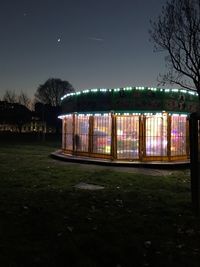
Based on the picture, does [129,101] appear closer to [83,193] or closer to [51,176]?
[51,176]

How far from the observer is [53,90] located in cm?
8338

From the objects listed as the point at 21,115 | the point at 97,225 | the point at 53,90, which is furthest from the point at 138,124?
the point at 21,115

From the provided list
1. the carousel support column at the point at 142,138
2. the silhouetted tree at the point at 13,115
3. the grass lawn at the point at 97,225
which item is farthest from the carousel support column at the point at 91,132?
the silhouetted tree at the point at 13,115

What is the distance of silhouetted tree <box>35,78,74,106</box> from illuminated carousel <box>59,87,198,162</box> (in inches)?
2449

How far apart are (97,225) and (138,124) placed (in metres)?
13.1

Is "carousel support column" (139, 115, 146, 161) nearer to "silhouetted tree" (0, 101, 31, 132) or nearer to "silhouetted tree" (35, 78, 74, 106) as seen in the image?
"silhouetted tree" (35, 78, 74, 106)

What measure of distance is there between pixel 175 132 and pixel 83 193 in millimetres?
10981

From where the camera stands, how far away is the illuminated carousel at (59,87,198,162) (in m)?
19.9

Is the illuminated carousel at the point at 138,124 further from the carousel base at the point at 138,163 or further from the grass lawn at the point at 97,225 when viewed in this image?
the grass lawn at the point at 97,225

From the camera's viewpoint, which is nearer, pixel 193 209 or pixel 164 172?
pixel 193 209

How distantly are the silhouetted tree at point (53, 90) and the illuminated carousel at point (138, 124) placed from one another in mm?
62208

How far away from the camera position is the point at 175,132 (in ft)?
67.1

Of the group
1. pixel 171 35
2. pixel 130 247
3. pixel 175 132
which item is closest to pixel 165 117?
pixel 175 132

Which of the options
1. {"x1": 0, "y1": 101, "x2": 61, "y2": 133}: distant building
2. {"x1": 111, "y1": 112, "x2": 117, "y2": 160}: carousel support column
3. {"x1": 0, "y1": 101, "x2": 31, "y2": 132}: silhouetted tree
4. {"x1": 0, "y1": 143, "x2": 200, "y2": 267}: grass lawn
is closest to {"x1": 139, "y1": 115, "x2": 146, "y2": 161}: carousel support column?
{"x1": 111, "y1": 112, "x2": 117, "y2": 160}: carousel support column
